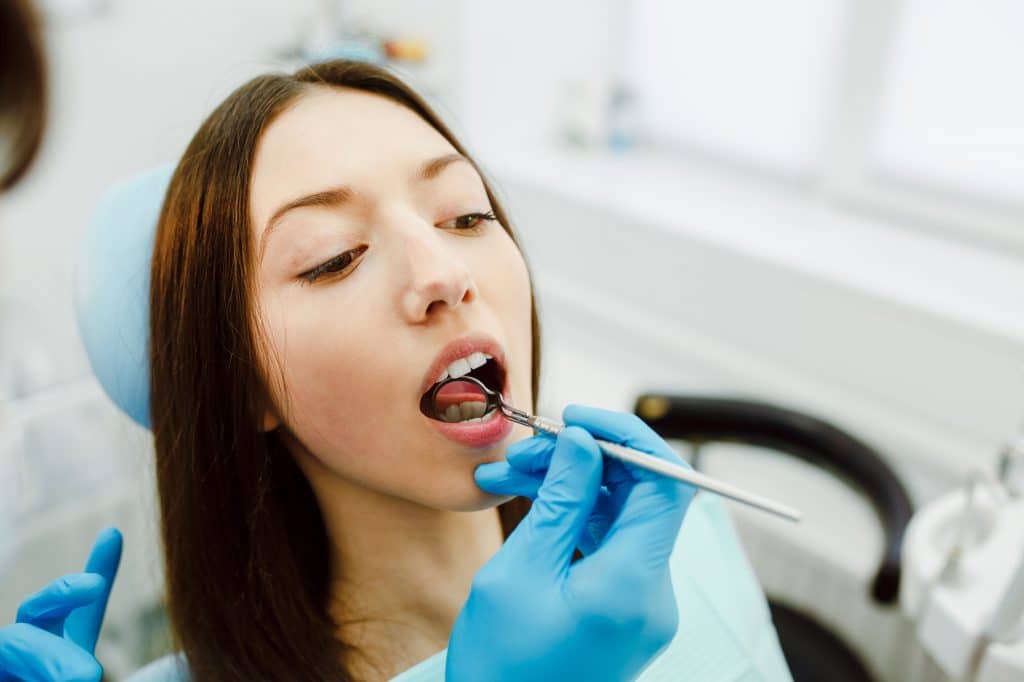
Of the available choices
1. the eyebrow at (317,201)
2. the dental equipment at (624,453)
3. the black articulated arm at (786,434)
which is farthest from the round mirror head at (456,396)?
the black articulated arm at (786,434)

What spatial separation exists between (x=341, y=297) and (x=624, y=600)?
1.29ft

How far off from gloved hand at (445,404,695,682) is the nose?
0.18 m

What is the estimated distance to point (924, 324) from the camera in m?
1.53

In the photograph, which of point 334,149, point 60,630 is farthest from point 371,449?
point 60,630

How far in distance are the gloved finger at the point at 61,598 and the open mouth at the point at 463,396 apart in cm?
39

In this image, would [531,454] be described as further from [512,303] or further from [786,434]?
[786,434]

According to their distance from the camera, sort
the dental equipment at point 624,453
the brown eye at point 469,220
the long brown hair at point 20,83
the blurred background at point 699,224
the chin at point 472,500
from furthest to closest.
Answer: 1. the blurred background at point 699,224
2. the brown eye at point 469,220
3. the chin at point 472,500
4. the dental equipment at point 624,453
5. the long brown hair at point 20,83

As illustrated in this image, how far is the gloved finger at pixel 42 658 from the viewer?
787mm

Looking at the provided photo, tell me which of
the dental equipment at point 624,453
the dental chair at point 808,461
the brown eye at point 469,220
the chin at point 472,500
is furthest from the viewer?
the dental chair at point 808,461

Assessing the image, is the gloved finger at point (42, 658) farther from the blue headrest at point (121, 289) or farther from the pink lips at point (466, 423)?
the pink lips at point (466, 423)

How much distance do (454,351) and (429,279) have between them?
0.08 m

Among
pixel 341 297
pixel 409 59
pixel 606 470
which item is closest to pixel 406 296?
pixel 341 297

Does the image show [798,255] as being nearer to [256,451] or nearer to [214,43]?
[256,451]

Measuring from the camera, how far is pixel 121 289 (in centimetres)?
96
